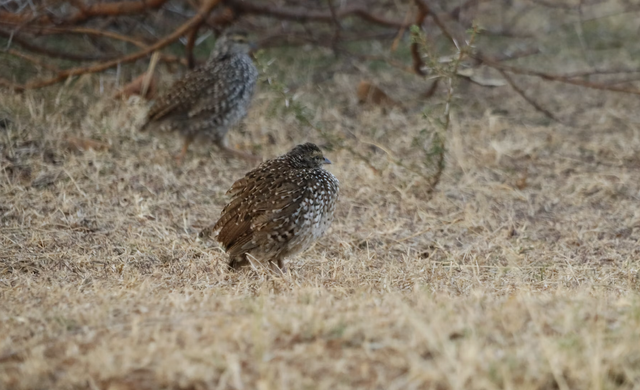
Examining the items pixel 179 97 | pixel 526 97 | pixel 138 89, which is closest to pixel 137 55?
pixel 138 89

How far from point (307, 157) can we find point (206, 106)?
6.61ft

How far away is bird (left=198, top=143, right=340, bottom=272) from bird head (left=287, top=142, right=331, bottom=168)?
0.15 m

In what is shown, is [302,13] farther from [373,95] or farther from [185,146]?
[185,146]

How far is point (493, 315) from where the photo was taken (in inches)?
130

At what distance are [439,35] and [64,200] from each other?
18.4 ft

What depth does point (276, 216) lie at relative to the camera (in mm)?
4809

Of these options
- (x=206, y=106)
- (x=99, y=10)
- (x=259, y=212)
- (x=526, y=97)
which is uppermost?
(x=99, y=10)

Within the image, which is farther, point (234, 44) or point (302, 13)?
point (302, 13)

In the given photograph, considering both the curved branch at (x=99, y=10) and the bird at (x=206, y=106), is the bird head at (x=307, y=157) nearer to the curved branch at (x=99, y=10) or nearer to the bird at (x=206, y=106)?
the bird at (x=206, y=106)

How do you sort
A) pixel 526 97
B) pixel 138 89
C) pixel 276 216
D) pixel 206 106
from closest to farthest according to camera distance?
1. pixel 276 216
2. pixel 206 106
3. pixel 526 97
4. pixel 138 89

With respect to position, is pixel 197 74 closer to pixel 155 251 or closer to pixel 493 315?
pixel 155 251

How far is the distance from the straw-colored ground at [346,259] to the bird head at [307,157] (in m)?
0.61

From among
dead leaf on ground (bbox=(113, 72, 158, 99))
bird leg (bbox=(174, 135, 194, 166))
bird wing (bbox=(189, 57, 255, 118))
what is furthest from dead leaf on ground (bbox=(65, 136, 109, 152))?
dead leaf on ground (bbox=(113, 72, 158, 99))

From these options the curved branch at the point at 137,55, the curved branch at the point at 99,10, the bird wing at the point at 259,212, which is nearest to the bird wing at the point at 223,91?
the curved branch at the point at 137,55
